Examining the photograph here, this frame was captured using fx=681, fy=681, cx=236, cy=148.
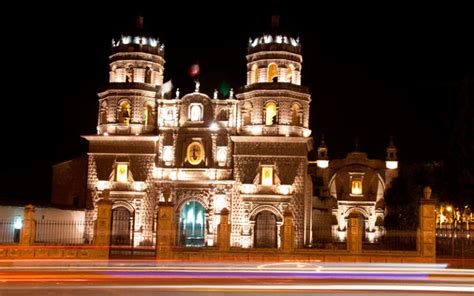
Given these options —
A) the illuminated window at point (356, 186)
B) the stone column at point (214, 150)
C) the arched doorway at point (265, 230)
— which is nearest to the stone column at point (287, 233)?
the arched doorway at point (265, 230)

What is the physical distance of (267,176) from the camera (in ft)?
128

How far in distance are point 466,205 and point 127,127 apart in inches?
835

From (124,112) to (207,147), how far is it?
5.66m

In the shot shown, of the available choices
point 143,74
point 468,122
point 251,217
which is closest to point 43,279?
point 468,122

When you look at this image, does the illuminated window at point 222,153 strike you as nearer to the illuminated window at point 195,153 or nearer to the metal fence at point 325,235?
the illuminated window at point 195,153

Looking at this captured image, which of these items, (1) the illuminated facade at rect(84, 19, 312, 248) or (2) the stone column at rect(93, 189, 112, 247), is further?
(1) the illuminated facade at rect(84, 19, 312, 248)

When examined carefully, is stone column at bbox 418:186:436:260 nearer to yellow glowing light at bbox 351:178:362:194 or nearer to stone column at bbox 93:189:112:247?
stone column at bbox 93:189:112:247

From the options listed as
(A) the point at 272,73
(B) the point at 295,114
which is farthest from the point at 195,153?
(A) the point at 272,73

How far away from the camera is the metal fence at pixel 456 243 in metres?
25.6

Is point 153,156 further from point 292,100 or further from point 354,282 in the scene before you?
point 354,282

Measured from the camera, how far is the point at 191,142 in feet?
133

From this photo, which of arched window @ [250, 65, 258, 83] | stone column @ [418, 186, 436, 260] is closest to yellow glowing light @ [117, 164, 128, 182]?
arched window @ [250, 65, 258, 83]

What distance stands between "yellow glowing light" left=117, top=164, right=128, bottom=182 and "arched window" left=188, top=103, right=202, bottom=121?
4845mm

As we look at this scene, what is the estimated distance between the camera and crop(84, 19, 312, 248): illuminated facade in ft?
127
